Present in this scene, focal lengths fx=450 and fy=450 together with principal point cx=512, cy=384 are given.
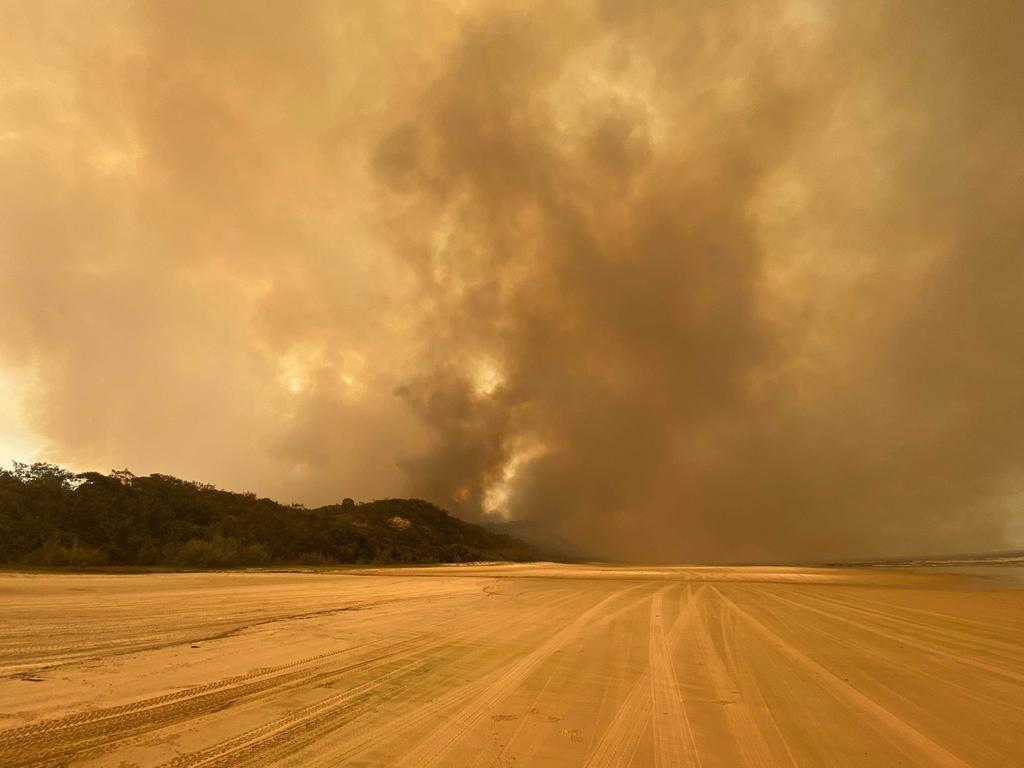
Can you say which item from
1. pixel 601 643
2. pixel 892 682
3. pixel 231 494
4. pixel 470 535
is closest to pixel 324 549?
pixel 231 494

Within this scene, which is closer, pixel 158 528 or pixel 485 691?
pixel 485 691

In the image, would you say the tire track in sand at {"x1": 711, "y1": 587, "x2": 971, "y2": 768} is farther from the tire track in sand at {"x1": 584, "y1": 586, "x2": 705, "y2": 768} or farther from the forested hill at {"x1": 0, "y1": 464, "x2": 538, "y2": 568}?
the forested hill at {"x1": 0, "y1": 464, "x2": 538, "y2": 568}

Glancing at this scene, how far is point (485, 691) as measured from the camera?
551 cm

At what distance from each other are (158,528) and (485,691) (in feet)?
166

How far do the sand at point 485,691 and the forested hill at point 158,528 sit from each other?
102ft

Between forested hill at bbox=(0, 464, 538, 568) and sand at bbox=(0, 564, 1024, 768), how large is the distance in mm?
31118

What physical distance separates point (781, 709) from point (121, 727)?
663 centimetres

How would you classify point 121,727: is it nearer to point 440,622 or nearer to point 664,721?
point 664,721

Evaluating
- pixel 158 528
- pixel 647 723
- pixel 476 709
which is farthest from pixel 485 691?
pixel 158 528

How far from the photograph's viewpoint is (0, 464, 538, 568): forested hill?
33375 millimetres

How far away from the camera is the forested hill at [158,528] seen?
3338 cm

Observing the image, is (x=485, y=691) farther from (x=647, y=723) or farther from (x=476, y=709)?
(x=647, y=723)

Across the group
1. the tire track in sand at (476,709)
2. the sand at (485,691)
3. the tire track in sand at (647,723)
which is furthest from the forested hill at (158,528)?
the tire track in sand at (647,723)

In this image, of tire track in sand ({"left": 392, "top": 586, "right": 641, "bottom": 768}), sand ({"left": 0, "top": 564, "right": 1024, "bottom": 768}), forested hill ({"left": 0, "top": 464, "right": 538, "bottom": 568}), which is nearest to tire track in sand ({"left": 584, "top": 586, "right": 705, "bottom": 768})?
sand ({"left": 0, "top": 564, "right": 1024, "bottom": 768})
